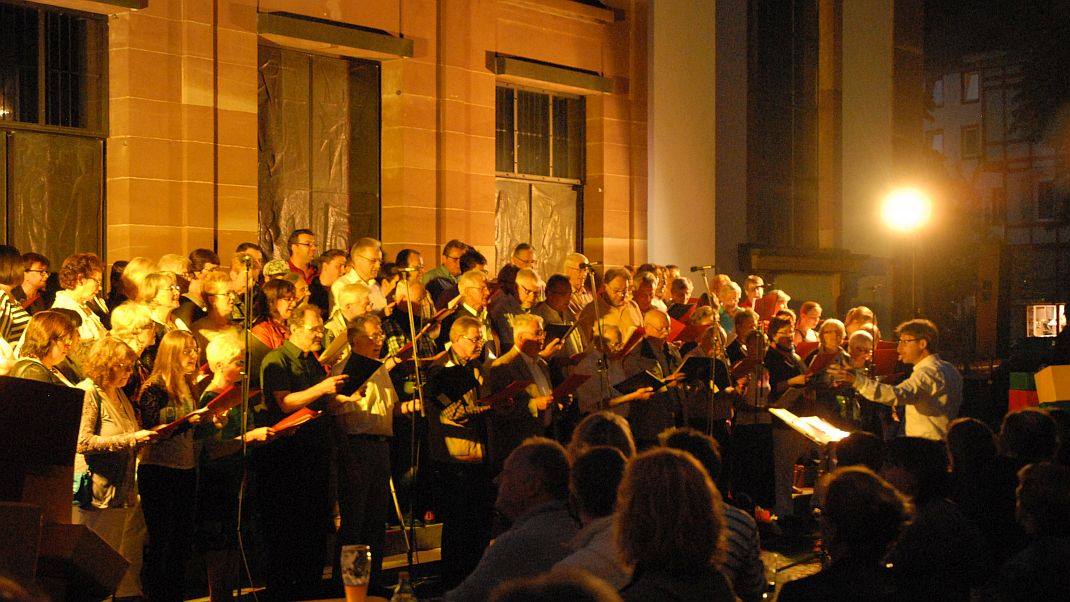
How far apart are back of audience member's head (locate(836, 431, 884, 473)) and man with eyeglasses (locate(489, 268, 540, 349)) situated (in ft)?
13.7

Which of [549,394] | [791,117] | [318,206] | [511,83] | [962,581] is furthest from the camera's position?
[791,117]

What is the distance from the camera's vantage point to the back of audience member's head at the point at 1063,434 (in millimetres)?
7863

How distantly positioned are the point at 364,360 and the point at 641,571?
4377 millimetres

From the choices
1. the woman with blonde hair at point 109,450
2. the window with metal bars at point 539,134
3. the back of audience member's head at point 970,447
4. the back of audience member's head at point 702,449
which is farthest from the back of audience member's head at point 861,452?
the window with metal bars at point 539,134

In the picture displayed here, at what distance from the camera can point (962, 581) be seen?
585 centimetres

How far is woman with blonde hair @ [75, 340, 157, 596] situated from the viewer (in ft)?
23.9

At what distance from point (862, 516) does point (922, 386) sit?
6.60 metres

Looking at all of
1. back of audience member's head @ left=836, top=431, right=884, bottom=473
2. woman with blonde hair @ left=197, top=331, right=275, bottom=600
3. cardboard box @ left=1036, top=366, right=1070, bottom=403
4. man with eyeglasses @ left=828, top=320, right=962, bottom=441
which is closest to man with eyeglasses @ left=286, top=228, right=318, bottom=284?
woman with blonde hair @ left=197, top=331, right=275, bottom=600

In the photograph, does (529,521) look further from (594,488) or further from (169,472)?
(169,472)

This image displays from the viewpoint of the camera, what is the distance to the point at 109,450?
727 centimetres

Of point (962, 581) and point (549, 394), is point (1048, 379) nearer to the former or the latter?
point (549, 394)

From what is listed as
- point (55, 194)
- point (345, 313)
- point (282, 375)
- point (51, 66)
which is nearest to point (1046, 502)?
point (282, 375)

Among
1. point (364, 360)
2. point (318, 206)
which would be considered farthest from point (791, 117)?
point (364, 360)

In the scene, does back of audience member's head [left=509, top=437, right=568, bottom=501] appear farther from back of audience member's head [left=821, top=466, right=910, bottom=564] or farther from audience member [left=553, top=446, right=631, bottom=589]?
back of audience member's head [left=821, top=466, right=910, bottom=564]
